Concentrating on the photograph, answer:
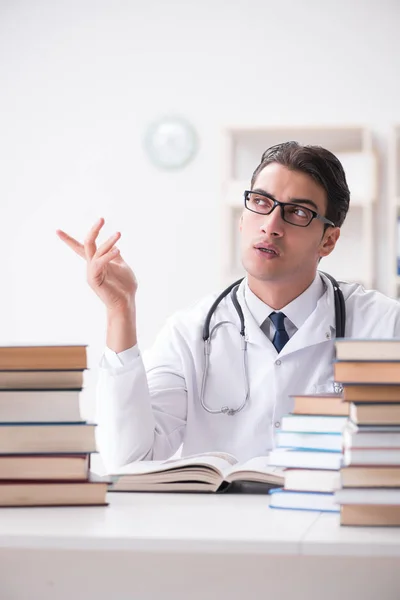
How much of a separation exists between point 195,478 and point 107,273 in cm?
56

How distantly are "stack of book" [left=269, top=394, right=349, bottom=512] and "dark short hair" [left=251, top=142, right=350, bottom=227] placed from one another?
3.47 feet

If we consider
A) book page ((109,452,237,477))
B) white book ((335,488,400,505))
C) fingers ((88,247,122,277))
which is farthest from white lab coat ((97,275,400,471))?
white book ((335,488,400,505))

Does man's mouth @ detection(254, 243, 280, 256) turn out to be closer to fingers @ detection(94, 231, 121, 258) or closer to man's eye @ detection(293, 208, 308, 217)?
man's eye @ detection(293, 208, 308, 217)

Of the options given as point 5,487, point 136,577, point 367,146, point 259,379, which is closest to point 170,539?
point 136,577

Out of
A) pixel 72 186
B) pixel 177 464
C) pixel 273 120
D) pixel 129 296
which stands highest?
pixel 273 120

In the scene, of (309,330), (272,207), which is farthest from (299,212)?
(309,330)

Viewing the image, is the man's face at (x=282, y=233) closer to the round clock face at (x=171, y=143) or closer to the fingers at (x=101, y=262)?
the fingers at (x=101, y=262)

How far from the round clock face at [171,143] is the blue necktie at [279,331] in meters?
2.08

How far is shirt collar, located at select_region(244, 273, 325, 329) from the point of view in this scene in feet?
6.93

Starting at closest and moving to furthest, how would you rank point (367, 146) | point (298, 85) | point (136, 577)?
point (136, 577), point (367, 146), point (298, 85)

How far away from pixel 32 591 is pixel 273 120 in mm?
3239

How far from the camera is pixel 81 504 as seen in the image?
1121mm

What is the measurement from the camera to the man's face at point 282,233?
202 cm

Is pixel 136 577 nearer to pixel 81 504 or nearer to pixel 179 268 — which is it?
pixel 81 504
